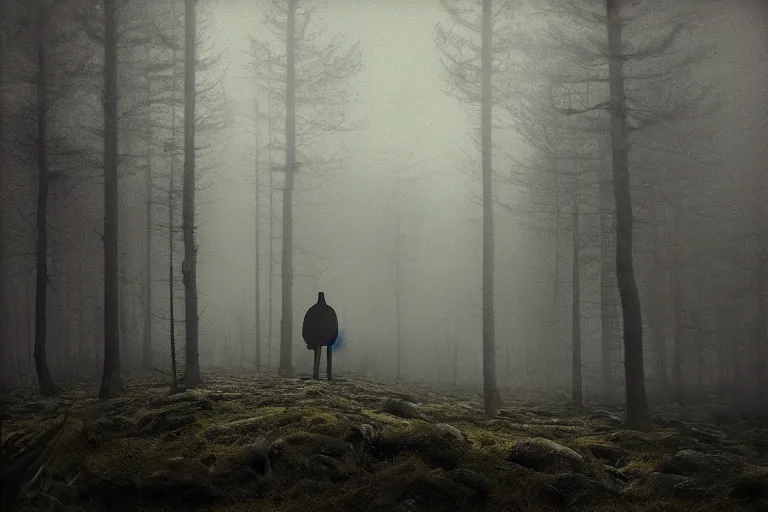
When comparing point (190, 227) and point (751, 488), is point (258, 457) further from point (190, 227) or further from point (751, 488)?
point (190, 227)

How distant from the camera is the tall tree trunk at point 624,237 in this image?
1143 centimetres

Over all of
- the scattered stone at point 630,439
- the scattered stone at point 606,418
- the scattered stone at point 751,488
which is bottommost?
the scattered stone at point 606,418

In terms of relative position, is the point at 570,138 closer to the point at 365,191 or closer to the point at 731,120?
the point at 731,120

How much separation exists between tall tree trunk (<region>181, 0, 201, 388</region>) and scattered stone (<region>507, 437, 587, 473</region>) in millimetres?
7820

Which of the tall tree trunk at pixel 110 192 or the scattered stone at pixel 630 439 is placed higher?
the tall tree trunk at pixel 110 192

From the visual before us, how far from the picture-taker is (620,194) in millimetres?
11719

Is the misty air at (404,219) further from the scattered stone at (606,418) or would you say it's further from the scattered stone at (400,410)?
the scattered stone at (606,418)

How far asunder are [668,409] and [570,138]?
926cm

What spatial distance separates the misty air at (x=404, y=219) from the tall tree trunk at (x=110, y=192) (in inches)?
3.1

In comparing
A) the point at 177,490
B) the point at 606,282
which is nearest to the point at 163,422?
the point at 177,490

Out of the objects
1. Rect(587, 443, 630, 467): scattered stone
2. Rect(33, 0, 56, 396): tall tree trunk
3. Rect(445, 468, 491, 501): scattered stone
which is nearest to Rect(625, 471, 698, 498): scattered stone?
Rect(587, 443, 630, 467): scattered stone

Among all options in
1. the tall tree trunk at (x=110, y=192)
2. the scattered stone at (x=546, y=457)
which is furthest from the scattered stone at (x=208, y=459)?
the tall tree trunk at (x=110, y=192)

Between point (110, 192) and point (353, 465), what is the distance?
9018mm

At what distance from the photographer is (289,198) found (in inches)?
684
